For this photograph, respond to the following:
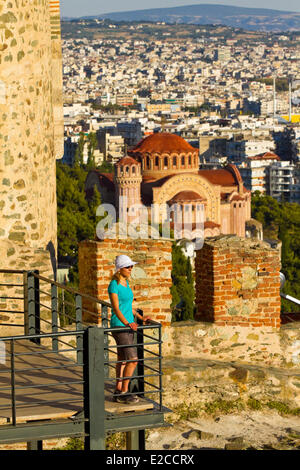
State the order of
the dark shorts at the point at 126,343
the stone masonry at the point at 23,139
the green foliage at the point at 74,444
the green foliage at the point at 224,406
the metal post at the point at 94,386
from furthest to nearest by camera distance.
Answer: the stone masonry at the point at 23,139, the green foliage at the point at 224,406, the green foliage at the point at 74,444, the dark shorts at the point at 126,343, the metal post at the point at 94,386

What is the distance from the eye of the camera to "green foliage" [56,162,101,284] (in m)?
37.9

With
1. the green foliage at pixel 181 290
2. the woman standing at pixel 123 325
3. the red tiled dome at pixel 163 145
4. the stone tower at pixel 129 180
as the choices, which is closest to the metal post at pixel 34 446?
the woman standing at pixel 123 325

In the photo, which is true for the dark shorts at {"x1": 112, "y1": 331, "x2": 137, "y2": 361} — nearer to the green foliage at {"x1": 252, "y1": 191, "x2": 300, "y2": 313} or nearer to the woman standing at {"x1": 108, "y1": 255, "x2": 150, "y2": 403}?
the woman standing at {"x1": 108, "y1": 255, "x2": 150, "y2": 403}

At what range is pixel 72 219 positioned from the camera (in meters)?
38.0

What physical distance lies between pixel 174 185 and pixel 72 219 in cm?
3425

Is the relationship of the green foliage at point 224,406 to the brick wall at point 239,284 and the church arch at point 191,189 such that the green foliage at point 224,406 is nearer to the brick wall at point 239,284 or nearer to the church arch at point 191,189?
the brick wall at point 239,284

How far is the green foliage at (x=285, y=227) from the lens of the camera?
55125 millimetres

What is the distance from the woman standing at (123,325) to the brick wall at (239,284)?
2.22 metres

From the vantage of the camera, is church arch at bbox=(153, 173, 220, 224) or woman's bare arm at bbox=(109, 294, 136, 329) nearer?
woman's bare arm at bbox=(109, 294, 136, 329)

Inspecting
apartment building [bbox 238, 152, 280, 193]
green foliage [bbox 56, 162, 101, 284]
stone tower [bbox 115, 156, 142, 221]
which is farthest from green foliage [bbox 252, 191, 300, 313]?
apartment building [bbox 238, 152, 280, 193]

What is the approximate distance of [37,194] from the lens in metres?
8.77

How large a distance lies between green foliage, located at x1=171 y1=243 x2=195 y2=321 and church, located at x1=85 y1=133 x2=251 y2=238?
25.5 m

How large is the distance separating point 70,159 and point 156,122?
109 feet
